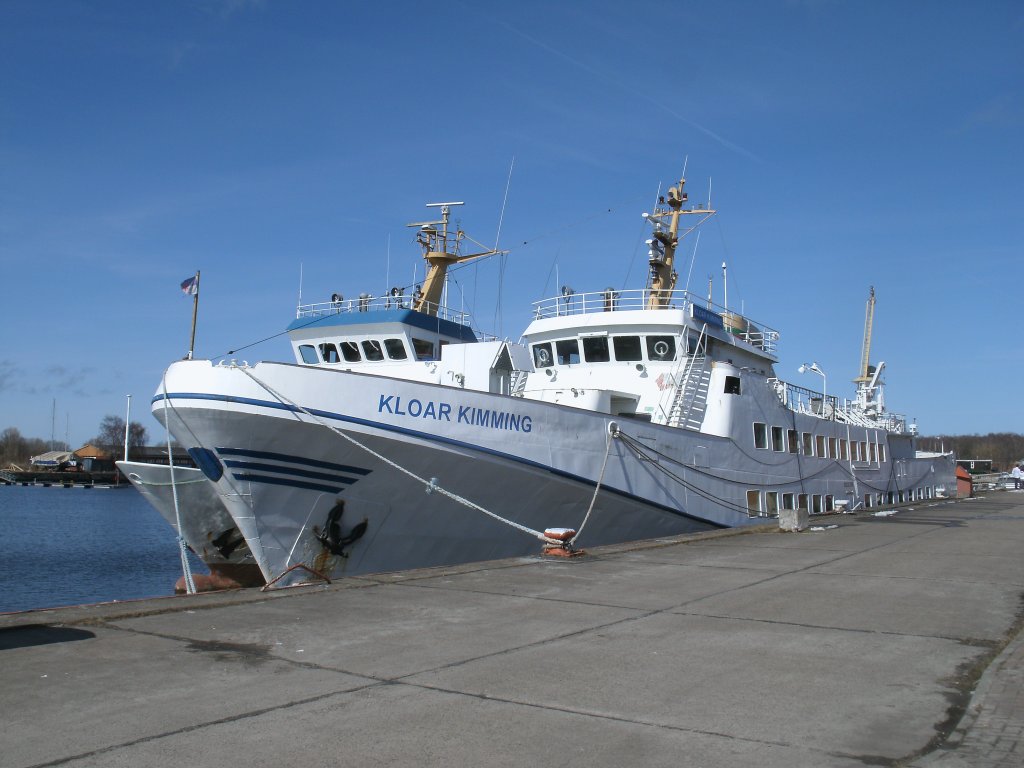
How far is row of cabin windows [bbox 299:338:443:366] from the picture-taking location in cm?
2019

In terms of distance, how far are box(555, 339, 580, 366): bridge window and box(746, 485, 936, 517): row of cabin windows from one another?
5029 millimetres

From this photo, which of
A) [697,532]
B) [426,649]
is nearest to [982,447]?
[697,532]

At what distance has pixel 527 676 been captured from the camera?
592 centimetres

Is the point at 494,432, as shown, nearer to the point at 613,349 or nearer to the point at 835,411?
the point at 613,349

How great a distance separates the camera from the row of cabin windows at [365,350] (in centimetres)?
2019

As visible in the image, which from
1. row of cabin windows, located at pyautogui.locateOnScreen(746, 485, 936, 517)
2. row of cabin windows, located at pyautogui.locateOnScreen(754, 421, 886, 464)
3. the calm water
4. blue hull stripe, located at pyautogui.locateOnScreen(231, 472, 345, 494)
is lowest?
the calm water

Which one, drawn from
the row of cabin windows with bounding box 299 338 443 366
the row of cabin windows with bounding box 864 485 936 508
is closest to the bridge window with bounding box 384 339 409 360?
the row of cabin windows with bounding box 299 338 443 366

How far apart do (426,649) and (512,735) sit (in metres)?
2.16

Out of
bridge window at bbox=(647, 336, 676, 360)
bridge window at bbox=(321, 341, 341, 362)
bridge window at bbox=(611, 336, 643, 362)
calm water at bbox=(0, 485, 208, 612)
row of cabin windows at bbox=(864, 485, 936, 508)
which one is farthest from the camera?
row of cabin windows at bbox=(864, 485, 936, 508)

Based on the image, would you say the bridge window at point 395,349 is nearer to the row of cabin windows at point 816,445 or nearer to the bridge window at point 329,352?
the bridge window at point 329,352

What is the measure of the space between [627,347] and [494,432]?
6.54m

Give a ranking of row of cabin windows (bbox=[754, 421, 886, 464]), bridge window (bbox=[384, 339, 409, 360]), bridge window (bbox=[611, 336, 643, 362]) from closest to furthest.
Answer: bridge window (bbox=[611, 336, 643, 362]), bridge window (bbox=[384, 339, 409, 360]), row of cabin windows (bbox=[754, 421, 886, 464])

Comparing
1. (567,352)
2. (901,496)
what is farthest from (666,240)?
(901,496)

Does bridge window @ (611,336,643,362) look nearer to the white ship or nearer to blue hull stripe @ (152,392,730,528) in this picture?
the white ship
